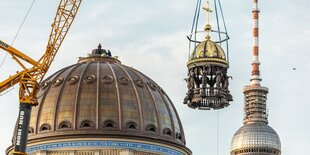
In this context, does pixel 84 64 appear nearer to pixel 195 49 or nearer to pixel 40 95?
pixel 40 95

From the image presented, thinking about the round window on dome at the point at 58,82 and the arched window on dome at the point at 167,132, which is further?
the arched window on dome at the point at 167,132

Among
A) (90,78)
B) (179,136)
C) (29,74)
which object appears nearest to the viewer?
(29,74)

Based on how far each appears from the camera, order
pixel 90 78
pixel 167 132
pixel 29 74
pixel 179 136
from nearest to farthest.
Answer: pixel 29 74, pixel 167 132, pixel 90 78, pixel 179 136

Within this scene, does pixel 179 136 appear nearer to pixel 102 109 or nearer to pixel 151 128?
pixel 151 128

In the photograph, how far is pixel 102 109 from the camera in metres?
154

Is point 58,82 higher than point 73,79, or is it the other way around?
point 73,79

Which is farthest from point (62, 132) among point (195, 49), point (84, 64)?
point (195, 49)

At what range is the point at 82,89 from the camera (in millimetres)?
155875

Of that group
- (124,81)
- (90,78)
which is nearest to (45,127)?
(90,78)

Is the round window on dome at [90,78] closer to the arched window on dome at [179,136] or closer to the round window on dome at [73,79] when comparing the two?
the round window on dome at [73,79]

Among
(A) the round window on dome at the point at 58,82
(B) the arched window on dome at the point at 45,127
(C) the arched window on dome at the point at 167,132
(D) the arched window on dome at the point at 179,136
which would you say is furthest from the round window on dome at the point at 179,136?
(B) the arched window on dome at the point at 45,127

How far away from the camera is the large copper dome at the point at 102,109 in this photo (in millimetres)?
153000

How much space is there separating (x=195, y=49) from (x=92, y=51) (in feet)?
278

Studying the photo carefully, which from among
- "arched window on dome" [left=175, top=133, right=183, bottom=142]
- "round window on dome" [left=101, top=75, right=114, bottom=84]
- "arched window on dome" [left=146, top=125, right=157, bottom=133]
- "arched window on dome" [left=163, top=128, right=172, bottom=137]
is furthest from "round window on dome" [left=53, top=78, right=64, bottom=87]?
"arched window on dome" [left=175, top=133, right=183, bottom=142]
